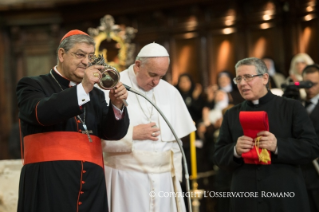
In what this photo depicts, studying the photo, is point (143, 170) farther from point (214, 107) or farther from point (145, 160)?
point (214, 107)

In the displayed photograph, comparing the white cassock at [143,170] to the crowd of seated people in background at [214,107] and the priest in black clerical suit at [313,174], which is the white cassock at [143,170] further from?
the crowd of seated people in background at [214,107]

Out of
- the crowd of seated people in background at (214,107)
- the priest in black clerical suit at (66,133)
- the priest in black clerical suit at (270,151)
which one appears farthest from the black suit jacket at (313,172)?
the priest in black clerical suit at (66,133)

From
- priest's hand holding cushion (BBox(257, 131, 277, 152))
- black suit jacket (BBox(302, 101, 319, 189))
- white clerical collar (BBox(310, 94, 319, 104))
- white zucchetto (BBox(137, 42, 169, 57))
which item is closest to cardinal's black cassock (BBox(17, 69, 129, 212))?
white zucchetto (BBox(137, 42, 169, 57))

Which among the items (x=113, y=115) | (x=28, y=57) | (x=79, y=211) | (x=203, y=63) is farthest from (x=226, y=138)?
(x=28, y=57)

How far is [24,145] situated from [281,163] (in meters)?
2.10

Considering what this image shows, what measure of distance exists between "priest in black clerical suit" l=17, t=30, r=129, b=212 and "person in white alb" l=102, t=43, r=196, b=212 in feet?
2.30

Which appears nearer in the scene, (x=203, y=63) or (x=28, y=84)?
(x=28, y=84)

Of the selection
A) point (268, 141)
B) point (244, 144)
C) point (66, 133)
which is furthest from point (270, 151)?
point (66, 133)

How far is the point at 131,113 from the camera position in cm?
478

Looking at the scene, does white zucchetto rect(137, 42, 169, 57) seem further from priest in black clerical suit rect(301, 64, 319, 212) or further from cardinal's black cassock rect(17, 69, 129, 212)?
priest in black clerical suit rect(301, 64, 319, 212)

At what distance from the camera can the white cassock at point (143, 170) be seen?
4.54 meters

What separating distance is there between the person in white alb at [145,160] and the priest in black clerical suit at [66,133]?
70 cm

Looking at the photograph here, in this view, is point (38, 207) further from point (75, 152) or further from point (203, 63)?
point (203, 63)

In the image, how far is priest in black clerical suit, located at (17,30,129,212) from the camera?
3.37 m
